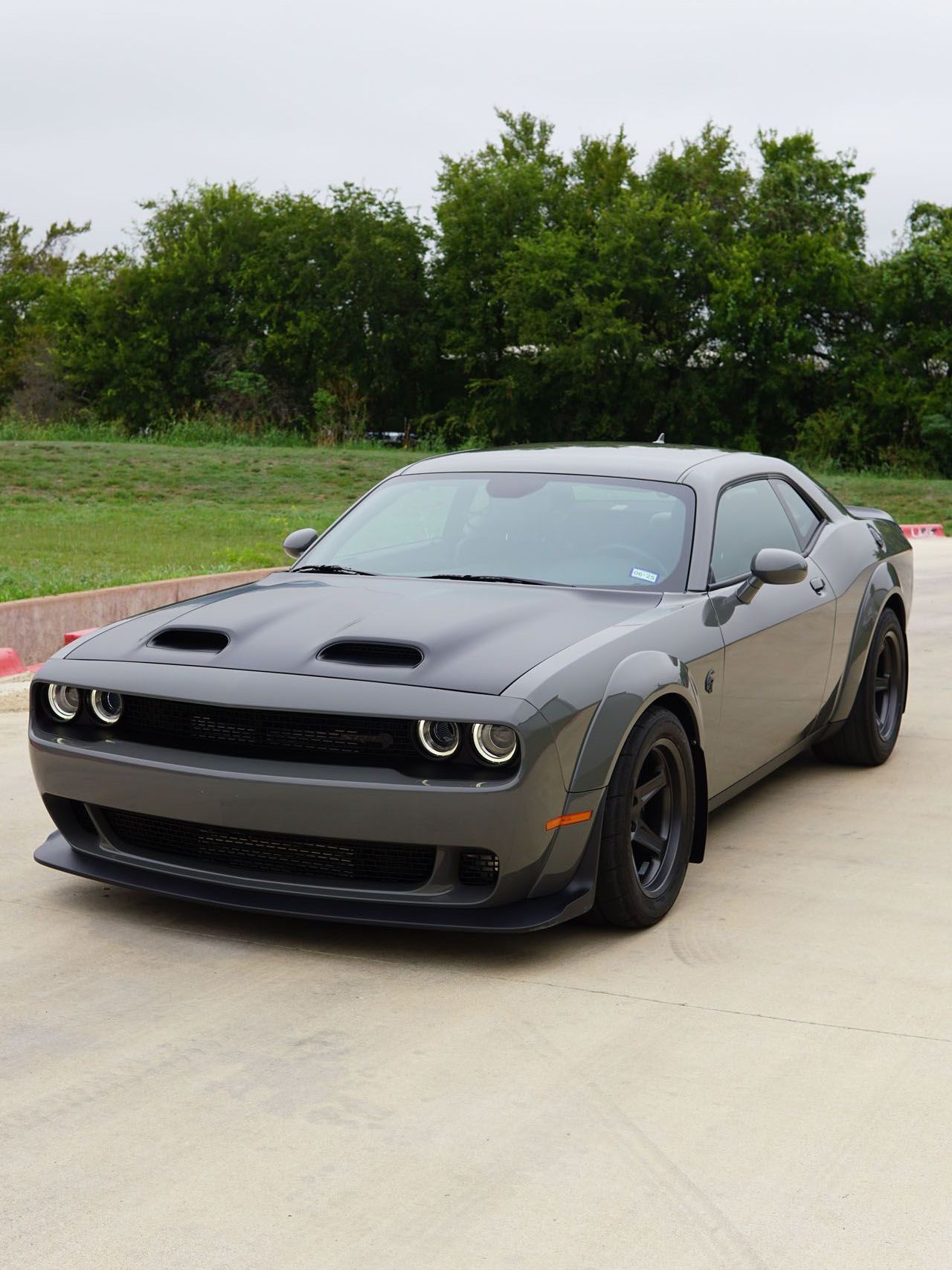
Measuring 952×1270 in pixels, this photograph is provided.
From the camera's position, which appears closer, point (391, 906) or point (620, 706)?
point (391, 906)

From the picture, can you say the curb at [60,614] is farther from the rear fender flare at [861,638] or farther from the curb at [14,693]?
the rear fender flare at [861,638]

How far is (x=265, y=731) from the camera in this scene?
409 cm

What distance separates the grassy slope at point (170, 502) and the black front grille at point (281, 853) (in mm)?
6304

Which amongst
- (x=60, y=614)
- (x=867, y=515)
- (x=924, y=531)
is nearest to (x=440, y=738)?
(x=867, y=515)

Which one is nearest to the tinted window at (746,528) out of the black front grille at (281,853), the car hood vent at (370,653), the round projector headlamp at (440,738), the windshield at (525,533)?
the windshield at (525,533)

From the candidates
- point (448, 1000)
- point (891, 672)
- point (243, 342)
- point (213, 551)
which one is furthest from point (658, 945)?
point (243, 342)

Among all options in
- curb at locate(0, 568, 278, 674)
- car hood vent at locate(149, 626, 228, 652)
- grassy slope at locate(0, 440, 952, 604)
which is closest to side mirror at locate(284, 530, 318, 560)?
car hood vent at locate(149, 626, 228, 652)

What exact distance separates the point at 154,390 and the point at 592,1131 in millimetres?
47788

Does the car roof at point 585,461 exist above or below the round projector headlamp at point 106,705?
above

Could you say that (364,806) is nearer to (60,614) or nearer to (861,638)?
(861,638)

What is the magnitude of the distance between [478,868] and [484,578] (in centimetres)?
130

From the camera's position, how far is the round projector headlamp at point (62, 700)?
4.43 meters

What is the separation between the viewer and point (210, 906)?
4.58m

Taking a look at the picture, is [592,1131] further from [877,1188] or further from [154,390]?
[154,390]
